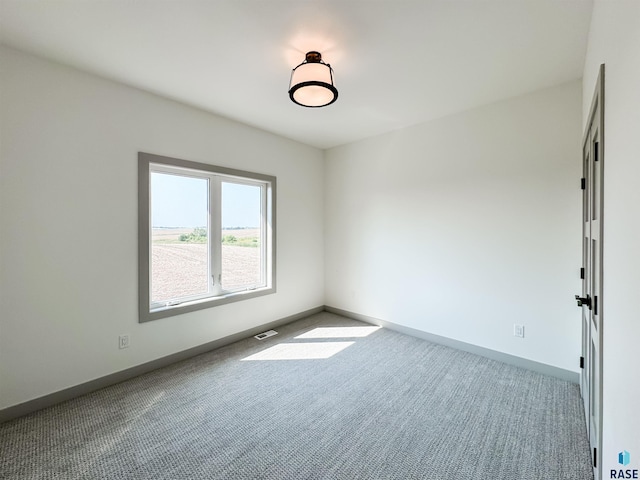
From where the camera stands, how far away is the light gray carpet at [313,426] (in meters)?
1.67

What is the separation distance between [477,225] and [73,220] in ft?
12.7


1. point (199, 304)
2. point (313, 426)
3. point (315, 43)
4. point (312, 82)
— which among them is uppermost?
point (315, 43)

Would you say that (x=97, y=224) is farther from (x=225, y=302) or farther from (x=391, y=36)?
(x=391, y=36)

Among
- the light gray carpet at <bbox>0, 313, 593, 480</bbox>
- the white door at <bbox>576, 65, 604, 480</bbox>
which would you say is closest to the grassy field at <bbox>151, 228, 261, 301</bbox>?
the light gray carpet at <bbox>0, 313, 593, 480</bbox>

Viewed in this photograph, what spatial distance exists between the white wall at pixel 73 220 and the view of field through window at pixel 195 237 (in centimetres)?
26

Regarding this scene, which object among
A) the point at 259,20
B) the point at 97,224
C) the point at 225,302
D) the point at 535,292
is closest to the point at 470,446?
the point at 535,292

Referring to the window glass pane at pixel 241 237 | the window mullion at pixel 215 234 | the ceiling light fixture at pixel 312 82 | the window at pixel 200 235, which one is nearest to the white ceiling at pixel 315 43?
the ceiling light fixture at pixel 312 82

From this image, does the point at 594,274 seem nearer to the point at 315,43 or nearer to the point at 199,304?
the point at 315,43

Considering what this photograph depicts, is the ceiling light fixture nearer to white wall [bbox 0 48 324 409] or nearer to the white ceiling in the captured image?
the white ceiling

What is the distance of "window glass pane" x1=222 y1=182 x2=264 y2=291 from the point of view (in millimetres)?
3529

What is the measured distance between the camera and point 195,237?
3.24 meters

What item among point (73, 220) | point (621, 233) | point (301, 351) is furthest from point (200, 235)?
point (621, 233)

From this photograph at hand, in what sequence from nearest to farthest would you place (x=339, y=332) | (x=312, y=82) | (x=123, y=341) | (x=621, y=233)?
(x=621, y=233) < (x=312, y=82) < (x=123, y=341) < (x=339, y=332)

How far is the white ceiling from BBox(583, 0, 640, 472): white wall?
0.73 metres
